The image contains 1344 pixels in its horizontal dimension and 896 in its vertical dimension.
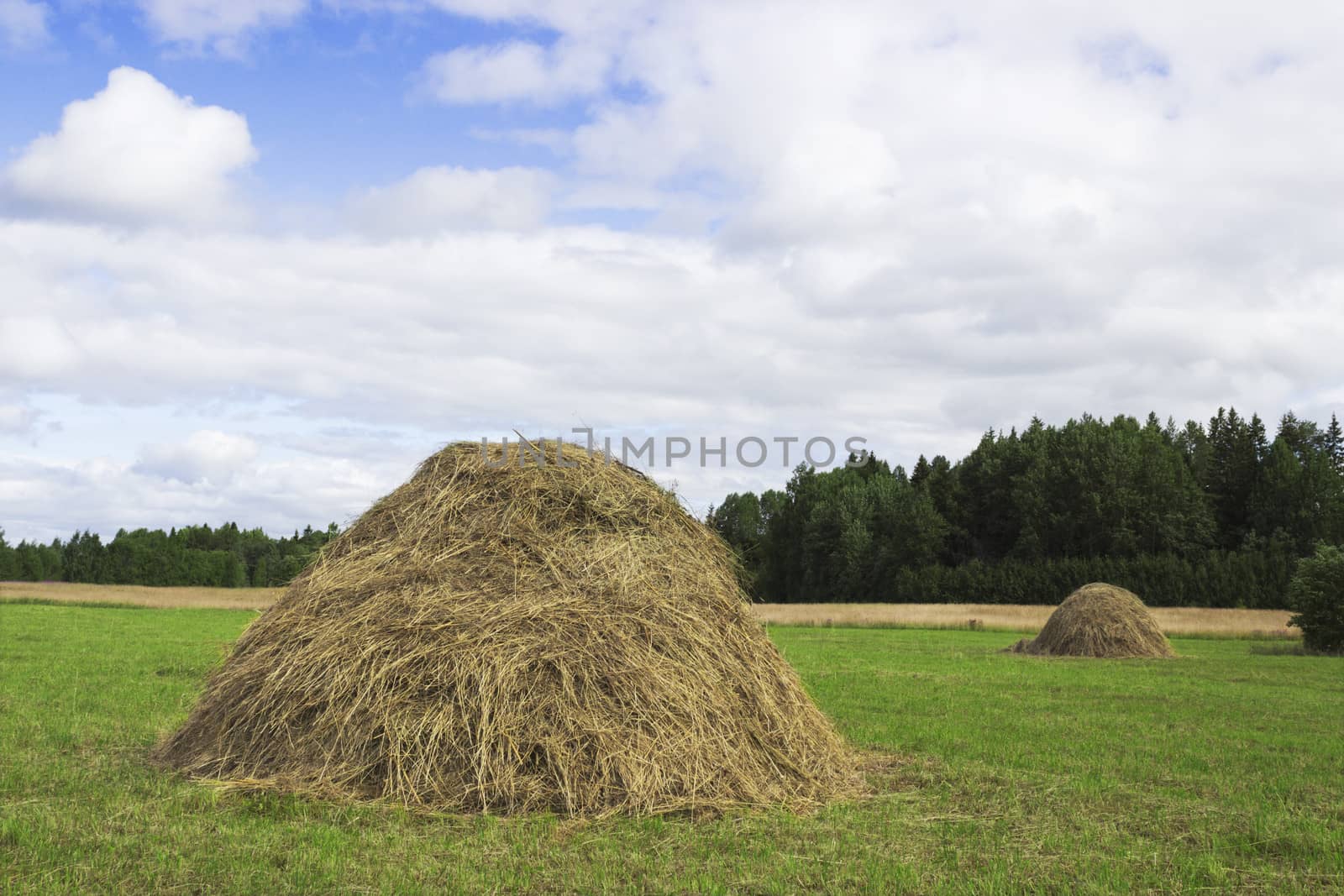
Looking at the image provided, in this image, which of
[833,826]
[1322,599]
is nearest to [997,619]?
[1322,599]

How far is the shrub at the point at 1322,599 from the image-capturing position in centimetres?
2820

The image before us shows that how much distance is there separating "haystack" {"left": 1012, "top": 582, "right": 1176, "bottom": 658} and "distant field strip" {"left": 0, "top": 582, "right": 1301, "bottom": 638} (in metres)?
12.5

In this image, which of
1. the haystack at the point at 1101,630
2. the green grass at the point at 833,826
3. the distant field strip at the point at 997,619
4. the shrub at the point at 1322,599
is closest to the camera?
the green grass at the point at 833,826

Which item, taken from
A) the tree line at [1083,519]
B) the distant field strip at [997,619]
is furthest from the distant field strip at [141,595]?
the tree line at [1083,519]

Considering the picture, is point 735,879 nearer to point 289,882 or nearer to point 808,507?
point 289,882

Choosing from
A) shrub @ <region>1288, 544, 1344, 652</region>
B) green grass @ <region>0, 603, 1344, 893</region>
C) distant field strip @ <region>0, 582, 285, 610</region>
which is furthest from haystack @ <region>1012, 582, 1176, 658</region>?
Result: distant field strip @ <region>0, 582, 285, 610</region>

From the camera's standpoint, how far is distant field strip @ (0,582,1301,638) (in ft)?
134

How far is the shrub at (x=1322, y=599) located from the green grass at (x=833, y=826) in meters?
16.1

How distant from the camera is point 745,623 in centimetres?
984

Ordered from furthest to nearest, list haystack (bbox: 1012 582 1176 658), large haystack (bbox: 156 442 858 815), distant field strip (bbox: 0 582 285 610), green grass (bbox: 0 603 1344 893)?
1. distant field strip (bbox: 0 582 285 610)
2. haystack (bbox: 1012 582 1176 658)
3. large haystack (bbox: 156 442 858 815)
4. green grass (bbox: 0 603 1344 893)

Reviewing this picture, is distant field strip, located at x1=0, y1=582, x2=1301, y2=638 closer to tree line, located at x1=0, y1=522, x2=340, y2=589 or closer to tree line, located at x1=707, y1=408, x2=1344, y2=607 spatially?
tree line, located at x1=707, y1=408, x2=1344, y2=607

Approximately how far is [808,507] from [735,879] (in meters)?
101

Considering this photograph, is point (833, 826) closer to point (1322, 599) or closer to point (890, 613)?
point (1322, 599)

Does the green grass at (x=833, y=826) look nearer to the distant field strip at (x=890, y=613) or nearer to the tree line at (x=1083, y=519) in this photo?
the distant field strip at (x=890, y=613)
